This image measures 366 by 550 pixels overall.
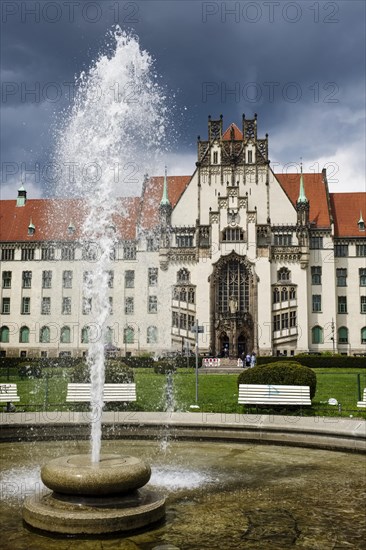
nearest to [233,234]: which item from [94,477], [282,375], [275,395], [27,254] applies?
[27,254]

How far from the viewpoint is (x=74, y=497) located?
7070mm

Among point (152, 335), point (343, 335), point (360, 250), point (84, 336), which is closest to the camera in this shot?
point (343, 335)

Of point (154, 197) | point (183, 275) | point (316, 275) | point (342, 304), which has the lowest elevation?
point (342, 304)

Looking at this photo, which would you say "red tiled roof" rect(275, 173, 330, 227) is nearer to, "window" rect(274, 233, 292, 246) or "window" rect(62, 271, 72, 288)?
"window" rect(274, 233, 292, 246)

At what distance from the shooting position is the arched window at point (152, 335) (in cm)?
6328

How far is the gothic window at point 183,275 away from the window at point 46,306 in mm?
16442

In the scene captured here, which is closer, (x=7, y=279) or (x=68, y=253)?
(x=7, y=279)

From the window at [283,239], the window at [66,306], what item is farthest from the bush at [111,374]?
the window at [66,306]

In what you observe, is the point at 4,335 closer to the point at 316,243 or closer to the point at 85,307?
the point at 85,307

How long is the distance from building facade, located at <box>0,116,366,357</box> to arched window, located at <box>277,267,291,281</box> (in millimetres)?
110

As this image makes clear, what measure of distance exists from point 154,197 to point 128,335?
1793 cm

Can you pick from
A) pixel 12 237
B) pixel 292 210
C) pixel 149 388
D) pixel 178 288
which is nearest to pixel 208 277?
pixel 178 288

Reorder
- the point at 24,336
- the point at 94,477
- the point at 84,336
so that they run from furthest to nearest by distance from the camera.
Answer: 1. the point at 24,336
2. the point at 84,336
3. the point at 94,477

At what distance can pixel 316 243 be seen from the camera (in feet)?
208
